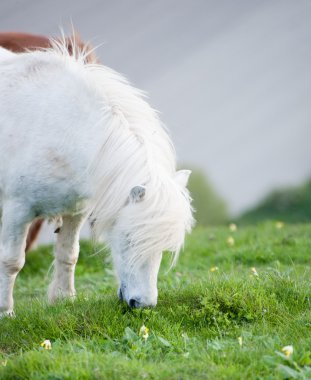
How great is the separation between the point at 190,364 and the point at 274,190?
12.8 metres

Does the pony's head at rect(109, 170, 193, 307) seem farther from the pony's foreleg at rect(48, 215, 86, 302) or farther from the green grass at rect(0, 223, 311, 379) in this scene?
the pony's foreleg at rect(48, 215, 86, 302)

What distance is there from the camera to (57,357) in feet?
12.1

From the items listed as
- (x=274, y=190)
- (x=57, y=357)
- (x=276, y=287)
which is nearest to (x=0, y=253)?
(x=57, y=357)

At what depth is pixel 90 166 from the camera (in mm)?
4793

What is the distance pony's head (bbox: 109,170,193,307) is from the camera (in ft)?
14.4

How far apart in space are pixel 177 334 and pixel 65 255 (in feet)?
5.71

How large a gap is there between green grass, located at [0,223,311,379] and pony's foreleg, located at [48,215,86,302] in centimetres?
38

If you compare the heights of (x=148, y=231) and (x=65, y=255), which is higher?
(x=148, y=231)

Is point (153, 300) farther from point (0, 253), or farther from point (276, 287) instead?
point (0, 253)

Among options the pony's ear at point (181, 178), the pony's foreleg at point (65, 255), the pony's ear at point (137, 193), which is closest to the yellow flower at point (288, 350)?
the pony's ear at point (137, 193)

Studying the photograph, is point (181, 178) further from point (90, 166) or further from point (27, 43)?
point (27, 43)

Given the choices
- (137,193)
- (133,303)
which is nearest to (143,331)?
(133,303)

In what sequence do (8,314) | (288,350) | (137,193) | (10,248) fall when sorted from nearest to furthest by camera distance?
(288,350)
(137,193)
(8,314)
(10,248)

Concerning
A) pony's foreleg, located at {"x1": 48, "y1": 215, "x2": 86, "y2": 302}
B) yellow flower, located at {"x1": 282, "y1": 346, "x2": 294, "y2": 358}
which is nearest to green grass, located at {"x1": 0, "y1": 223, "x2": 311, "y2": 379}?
yellow flower, located at {"x1": 282, "y1": 346, "x2": 294, "y2": 358}
